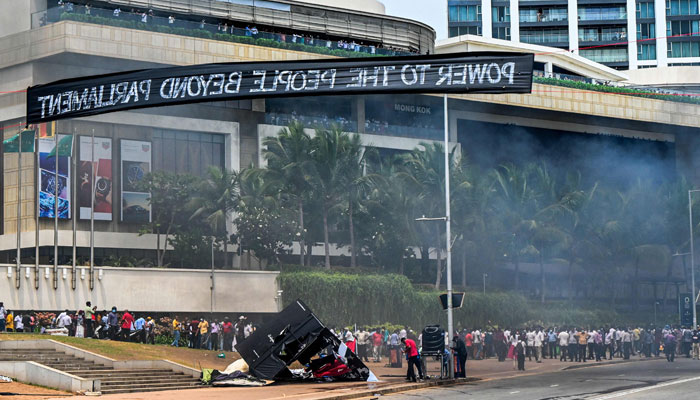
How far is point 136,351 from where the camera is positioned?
33469 millimetres

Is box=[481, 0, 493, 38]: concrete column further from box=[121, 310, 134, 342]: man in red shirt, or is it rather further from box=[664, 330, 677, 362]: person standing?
box=[121, 310, 134, 342]: man in red shirt

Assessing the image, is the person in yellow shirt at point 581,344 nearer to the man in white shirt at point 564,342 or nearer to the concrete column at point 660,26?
the man in white shirt at point 564,342

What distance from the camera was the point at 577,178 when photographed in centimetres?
6397

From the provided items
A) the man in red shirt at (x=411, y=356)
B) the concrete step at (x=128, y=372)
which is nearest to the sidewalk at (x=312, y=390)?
the man in red shirt at (x=411, y=356)

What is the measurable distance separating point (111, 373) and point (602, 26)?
9152cm

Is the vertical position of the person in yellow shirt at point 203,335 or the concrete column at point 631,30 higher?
the concrete column at point 631,30

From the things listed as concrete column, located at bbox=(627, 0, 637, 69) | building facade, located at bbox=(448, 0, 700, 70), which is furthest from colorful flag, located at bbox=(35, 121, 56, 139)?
concrete column, located at bbox=(627, 0, 637, 69)

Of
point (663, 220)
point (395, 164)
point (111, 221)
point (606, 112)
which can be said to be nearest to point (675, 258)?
point (663, 220)

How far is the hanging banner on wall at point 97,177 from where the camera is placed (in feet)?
182

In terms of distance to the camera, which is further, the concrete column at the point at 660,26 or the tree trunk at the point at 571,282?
the concrete column at the point at 660,26

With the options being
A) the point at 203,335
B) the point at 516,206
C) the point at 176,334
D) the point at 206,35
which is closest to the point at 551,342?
the point at 203,335

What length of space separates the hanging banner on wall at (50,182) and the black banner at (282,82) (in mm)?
25669

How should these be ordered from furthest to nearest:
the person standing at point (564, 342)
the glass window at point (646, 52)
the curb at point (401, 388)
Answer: the glass window at point (646, 52) < the person standing at point (564, 342) < the curb at point (401, 388)

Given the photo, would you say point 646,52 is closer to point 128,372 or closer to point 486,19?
point 486,19
